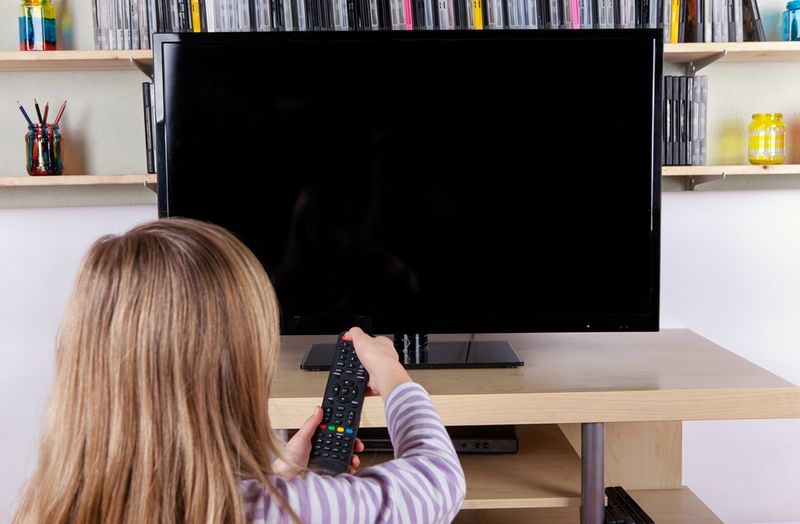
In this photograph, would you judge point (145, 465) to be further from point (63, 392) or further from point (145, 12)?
point (145, 12)

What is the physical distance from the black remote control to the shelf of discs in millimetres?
1008

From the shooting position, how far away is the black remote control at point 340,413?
1020 millimetres

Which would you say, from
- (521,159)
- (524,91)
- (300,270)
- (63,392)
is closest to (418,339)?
(300,270)

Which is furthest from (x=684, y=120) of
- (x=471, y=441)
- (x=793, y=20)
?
(x=471, y=441)

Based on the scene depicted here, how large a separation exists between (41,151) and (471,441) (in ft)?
3.85

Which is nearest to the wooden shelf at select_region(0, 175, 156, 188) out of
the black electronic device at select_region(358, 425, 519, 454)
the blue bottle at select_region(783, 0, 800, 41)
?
the black electronic device at select_region(358, 425, 519, 454)

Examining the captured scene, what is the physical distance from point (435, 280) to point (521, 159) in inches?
12.2

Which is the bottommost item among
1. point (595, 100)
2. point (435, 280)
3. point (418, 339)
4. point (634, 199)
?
point (418, 339)

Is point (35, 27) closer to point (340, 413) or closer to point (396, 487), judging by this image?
point (340, 413)

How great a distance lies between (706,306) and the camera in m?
2.19

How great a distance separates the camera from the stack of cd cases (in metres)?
1.89

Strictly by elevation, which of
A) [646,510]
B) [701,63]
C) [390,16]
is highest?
[390,16]

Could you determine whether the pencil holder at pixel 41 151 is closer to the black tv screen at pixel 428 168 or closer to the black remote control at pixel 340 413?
the black tv screen at pixel 428 168

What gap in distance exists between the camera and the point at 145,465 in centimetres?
80
